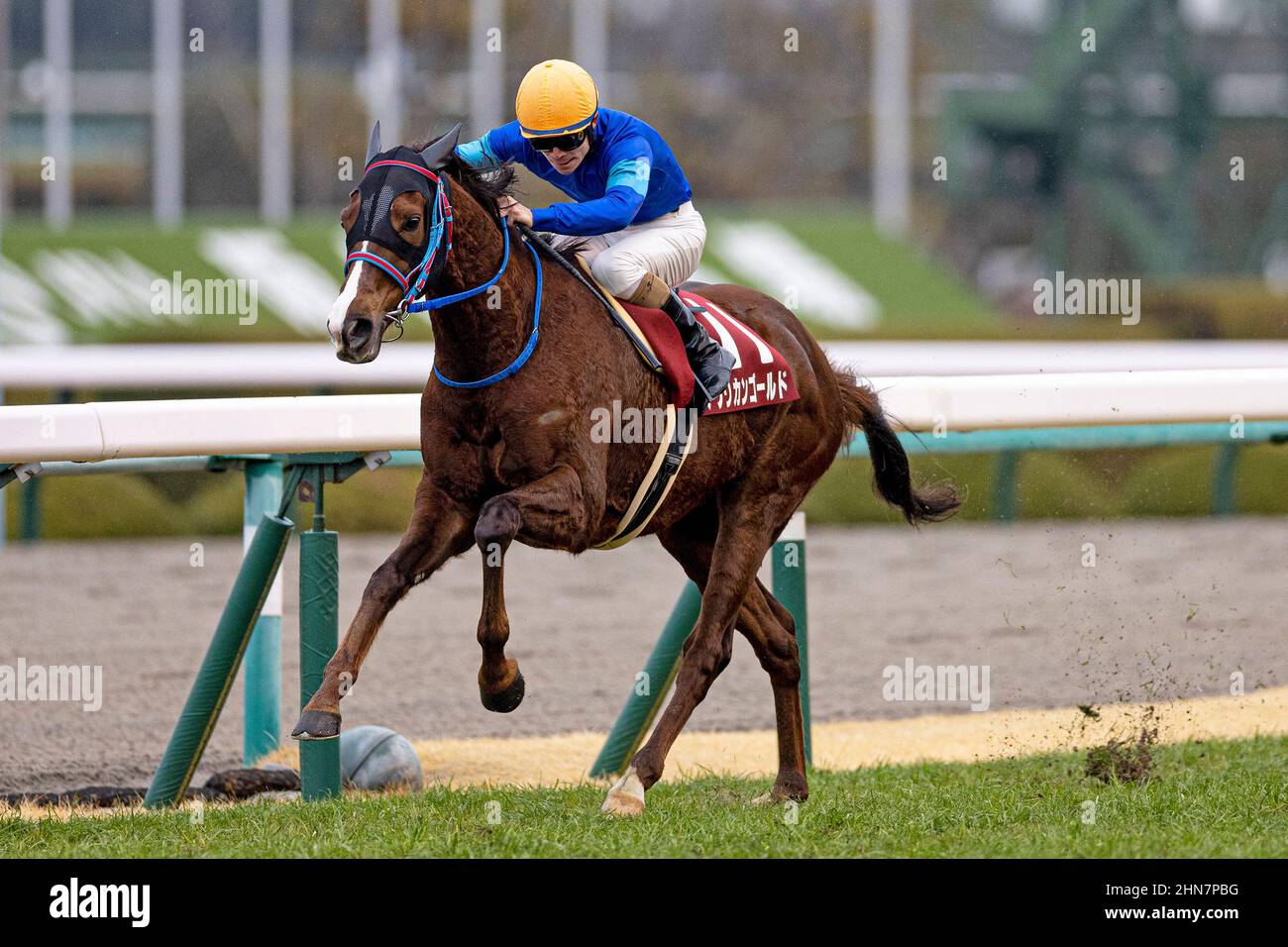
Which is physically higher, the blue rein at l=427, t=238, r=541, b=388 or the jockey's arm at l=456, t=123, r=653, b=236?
the jockey's arm at l=456, t=123, r=653, b=236

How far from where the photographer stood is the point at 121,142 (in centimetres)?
1819

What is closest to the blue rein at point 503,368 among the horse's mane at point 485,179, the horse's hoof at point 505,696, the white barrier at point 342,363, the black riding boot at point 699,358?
the horse's mane at point 485,179

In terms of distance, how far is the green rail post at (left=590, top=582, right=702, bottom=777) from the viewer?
5547mm

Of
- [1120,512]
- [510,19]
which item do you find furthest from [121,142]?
[1120,512]

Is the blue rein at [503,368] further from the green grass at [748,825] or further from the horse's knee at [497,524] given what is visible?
the green grass at [748,825]

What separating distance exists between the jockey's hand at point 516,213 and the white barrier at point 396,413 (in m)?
0.92

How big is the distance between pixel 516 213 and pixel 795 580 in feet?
5.61

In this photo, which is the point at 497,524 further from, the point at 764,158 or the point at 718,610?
the point at 764,158

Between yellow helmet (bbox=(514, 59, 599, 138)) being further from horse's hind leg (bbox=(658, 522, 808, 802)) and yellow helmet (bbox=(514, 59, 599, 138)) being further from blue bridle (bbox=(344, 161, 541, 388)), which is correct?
horse's hind leg (bbox=(658, 522, 808, 802))

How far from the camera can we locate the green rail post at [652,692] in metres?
5.55

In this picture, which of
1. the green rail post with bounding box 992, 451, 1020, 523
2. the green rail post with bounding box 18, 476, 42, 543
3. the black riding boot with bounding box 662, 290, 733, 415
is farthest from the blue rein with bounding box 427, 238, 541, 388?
the green rail post with bounding box 18, 476, 42, 543

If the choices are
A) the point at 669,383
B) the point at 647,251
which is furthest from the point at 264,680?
the point at 647,251

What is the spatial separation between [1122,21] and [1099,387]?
741 inches

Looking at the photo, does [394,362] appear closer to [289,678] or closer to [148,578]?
[148,578]
